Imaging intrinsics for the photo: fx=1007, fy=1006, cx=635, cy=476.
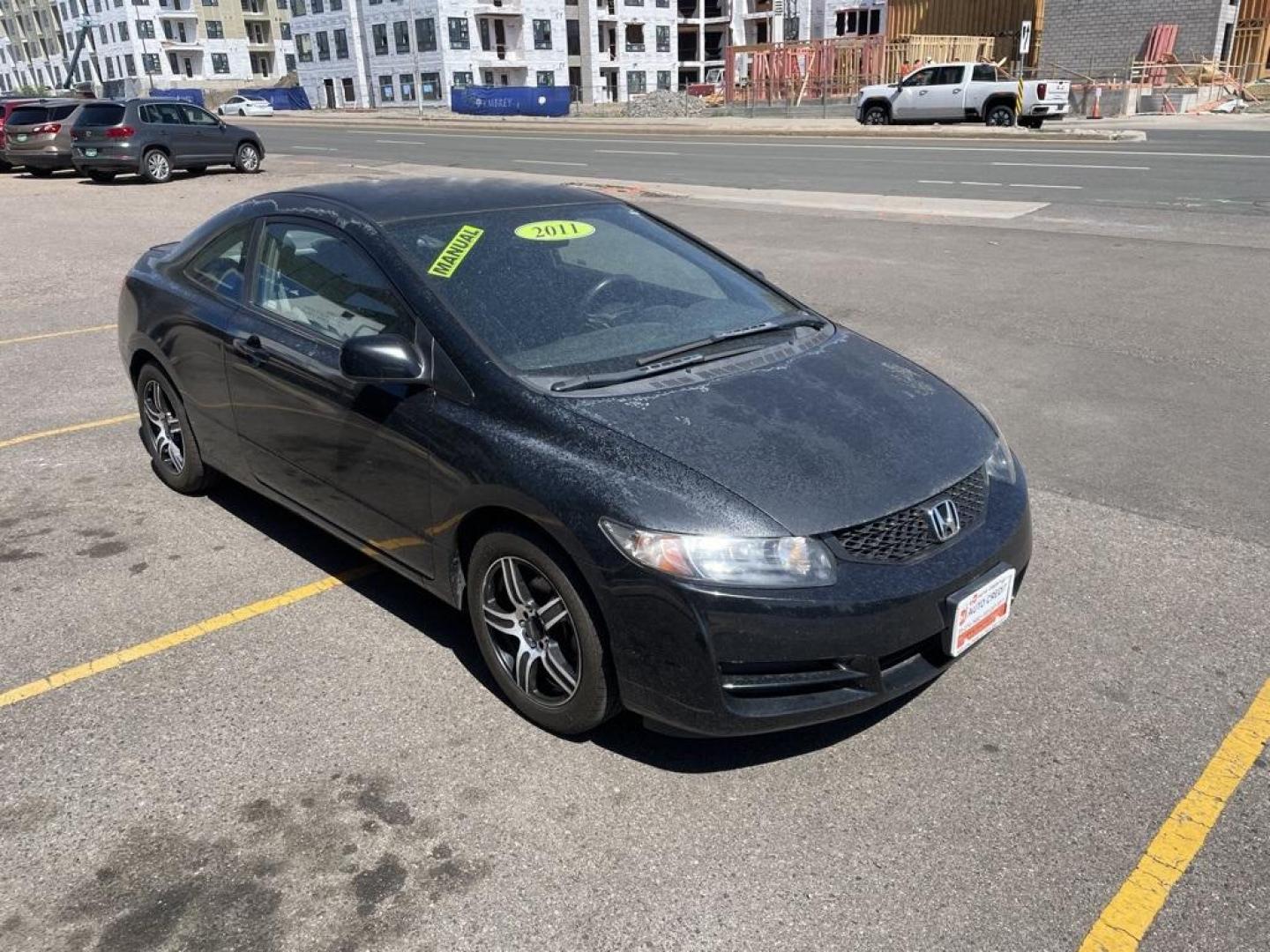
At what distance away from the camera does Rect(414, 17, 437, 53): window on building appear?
7594 centimetres

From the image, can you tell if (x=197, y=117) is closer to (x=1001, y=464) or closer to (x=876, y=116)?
(x=876, y=116)

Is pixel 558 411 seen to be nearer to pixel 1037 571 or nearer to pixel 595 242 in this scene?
pixel 595 242

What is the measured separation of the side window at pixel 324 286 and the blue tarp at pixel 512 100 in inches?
2252

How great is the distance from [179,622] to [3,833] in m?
1.22

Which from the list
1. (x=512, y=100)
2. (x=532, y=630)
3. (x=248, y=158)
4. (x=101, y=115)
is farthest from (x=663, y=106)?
(x=532, y=630)

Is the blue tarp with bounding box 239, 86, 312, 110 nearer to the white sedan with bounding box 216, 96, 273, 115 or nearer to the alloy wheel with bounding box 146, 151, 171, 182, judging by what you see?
the white sedan with bounding box 216, 96, 273, 115

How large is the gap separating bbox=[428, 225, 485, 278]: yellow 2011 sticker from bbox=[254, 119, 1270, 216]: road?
1362 centimetres

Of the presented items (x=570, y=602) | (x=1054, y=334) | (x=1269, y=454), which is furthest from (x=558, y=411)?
(x=1054, y=334)

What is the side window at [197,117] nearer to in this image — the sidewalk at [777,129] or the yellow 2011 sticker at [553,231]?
the sidewalk at [777,129]

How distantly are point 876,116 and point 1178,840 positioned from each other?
35.0 meters

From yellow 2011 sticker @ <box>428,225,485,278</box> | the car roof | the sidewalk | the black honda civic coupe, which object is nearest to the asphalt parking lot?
the black honda civic coupe

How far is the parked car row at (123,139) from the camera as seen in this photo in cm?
2105

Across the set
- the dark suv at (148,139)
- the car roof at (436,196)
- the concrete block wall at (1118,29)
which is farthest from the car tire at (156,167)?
the concrete block wall at (1118,29)

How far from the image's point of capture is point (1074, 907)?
256cm
